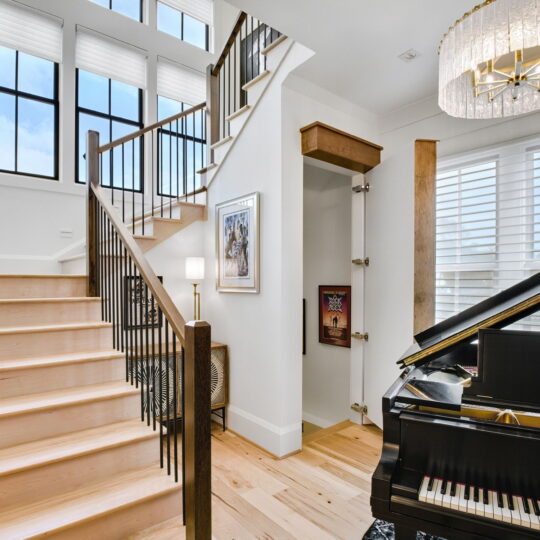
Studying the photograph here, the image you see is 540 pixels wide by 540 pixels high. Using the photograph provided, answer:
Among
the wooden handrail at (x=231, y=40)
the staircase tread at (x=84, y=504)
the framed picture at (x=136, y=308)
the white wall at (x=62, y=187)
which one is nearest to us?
the staircase tread at (x=84, y=504)

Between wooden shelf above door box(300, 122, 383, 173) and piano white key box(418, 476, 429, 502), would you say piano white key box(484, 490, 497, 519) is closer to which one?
piano white key box(418, 476, 429, 502)

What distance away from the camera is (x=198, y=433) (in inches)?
64.2

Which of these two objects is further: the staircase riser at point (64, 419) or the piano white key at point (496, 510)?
the staircase riser at point (64, 419)

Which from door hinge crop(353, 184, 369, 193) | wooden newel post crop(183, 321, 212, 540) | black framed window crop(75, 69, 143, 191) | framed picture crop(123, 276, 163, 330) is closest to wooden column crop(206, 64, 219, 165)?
black framed window crop(75, 69, 143, 191)

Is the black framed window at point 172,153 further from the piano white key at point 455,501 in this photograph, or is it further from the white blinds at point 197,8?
the piano white key at point 455,501

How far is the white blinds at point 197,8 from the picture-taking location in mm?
5312

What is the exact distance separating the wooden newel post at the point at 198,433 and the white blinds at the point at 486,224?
2.24 m

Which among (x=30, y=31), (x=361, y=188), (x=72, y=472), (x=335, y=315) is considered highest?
(x=30, y=31)

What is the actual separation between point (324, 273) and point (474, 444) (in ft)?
9.53

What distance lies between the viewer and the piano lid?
1374 mm

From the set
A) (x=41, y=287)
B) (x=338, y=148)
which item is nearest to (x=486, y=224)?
(x=338, y=148)

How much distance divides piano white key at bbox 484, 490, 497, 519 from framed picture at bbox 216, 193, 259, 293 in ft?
7.10

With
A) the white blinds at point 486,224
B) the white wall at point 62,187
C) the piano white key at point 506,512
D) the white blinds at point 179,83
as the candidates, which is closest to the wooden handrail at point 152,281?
the piano white key at point 506,512

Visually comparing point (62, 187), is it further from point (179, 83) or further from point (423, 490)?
point (423, 490)
